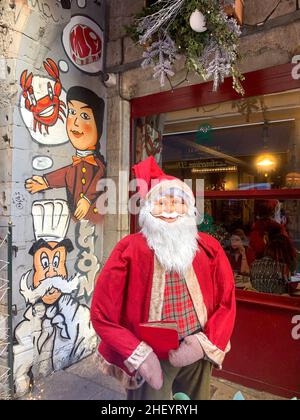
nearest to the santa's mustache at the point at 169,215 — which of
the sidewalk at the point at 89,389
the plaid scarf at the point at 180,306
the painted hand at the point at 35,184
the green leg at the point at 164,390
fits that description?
the plaid scarf at the point at 180,306

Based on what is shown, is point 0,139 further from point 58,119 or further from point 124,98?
point 124,98

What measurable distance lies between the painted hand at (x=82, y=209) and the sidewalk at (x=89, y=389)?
1.71m

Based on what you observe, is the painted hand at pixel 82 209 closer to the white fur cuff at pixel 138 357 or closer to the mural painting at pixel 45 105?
the mural painting at pixel 45 105

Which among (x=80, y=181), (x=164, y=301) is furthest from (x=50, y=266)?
(x=164, y=301)

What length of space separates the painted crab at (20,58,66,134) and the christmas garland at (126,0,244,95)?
1.04 m

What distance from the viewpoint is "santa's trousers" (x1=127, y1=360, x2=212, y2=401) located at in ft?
6.73

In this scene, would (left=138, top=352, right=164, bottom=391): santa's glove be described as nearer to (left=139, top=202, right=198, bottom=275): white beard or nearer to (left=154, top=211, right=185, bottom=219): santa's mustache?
(left=139, top=202, right=198, bottom=275): white beard

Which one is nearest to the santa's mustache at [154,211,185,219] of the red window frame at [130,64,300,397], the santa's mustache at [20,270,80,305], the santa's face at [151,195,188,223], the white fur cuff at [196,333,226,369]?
the santa's face at [151,195,188,223]

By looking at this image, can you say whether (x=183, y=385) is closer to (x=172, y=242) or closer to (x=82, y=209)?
(x=172, y=242)

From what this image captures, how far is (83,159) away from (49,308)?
1679 millimetres

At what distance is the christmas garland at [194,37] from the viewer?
8.41 ft

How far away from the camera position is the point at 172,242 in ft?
6.73

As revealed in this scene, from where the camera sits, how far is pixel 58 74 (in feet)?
11.4

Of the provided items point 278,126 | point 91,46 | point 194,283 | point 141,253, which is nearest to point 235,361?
point 194,283
